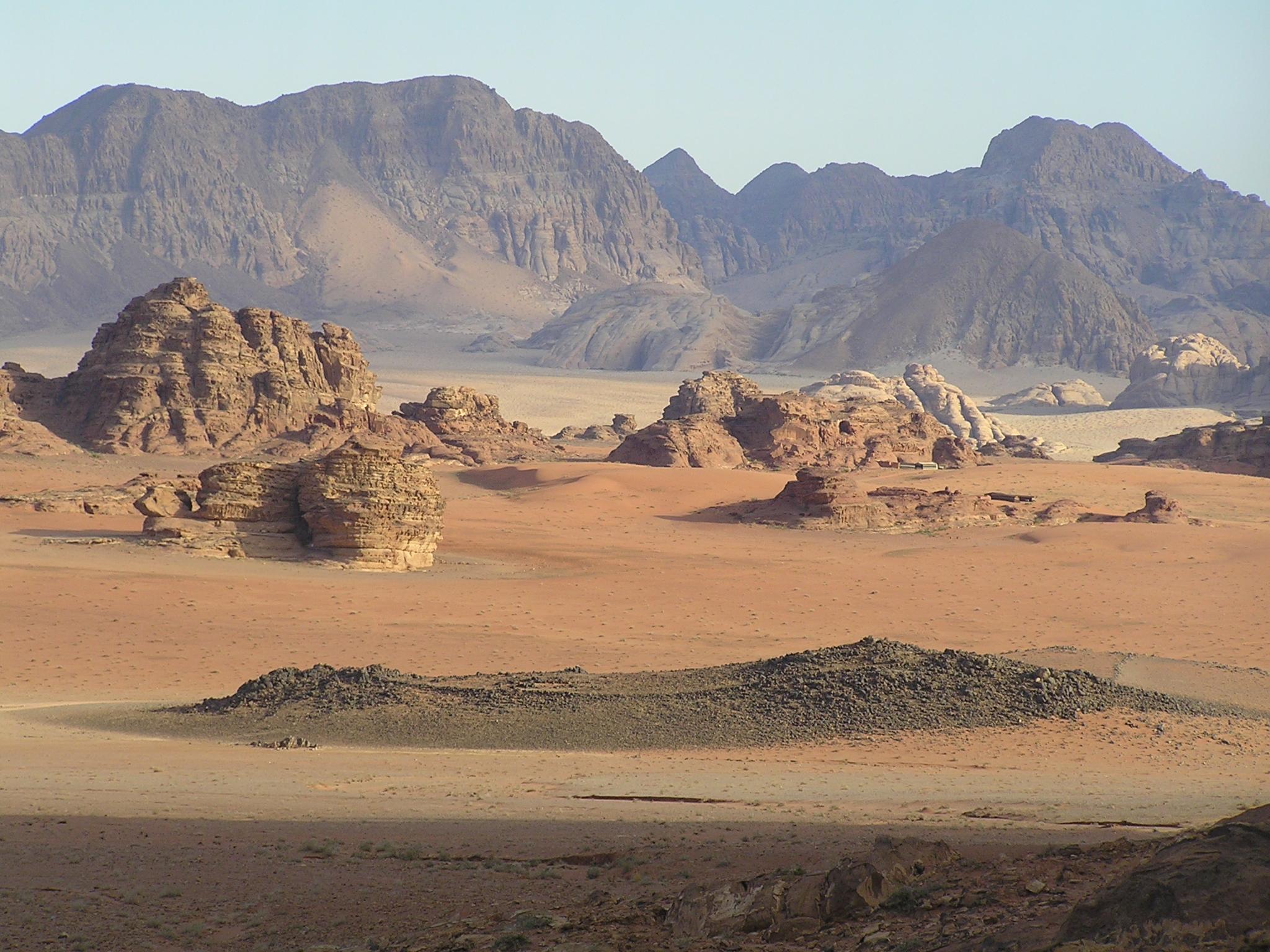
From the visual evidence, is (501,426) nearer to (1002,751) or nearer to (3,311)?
(1002,751)

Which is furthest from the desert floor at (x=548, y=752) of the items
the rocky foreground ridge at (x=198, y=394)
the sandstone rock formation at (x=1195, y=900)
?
the rocky foreground ridge at (x=198, y=394)

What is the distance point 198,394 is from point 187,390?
410 mm

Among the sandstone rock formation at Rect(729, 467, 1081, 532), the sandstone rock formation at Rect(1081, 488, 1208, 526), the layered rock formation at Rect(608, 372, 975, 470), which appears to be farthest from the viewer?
the layered rock formation at Rect(608, 372, 975, 470)

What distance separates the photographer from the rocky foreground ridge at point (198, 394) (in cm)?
4869

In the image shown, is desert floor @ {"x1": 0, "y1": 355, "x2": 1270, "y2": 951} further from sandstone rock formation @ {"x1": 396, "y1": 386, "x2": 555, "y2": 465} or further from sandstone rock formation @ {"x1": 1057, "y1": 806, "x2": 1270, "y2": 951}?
sandstone rock formation @ {"x1": 396, "y1": 386, "x2": 555, "y2": 465}

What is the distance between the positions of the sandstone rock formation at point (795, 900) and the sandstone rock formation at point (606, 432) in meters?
63.0

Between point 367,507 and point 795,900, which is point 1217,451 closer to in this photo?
point 367,507

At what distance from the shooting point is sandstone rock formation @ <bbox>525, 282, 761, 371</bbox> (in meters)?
143

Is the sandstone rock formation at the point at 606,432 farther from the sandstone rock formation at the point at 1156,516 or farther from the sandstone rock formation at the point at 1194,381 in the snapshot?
the sandstone rock formation at the point at 1194,381

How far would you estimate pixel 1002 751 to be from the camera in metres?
14.3

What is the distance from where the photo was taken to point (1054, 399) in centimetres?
11344

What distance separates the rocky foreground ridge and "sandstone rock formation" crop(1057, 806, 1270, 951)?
44060mm

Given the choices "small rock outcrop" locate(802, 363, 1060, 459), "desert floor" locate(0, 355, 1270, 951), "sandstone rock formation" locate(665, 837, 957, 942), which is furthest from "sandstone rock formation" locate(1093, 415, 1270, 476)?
"sandstone rock formation" locate(665, 837, 957, 942)

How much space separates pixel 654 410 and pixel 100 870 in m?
103
